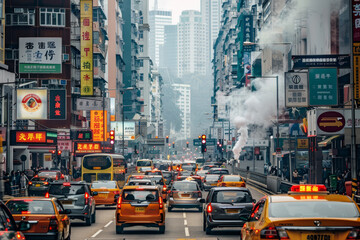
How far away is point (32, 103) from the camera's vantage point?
5803 cm

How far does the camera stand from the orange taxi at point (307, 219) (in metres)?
11.7

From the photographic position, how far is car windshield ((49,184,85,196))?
95.4 feet

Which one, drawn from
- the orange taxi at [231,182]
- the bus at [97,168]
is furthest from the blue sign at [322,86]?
the bus at [97,168]

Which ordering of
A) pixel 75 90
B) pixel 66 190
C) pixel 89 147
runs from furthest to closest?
pixel 75 90 → pixel 89 147 → pixel 66 190

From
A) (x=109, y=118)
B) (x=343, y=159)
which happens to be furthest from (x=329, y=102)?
(x=109, y=118)

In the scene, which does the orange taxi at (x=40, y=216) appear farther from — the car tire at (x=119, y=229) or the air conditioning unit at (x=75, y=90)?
the air conditioning unit at (x=75, y=90)

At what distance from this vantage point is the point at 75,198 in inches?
1133

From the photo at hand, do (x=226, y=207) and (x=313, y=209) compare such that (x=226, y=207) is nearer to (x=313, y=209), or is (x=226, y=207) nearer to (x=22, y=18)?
(x=313, y=209)

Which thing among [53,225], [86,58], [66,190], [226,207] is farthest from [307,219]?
[86,58]

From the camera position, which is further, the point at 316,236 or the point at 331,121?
the point at 331,121

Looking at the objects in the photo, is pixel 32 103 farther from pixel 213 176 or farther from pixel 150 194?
pixel 150 194

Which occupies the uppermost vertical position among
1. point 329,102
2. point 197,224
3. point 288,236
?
point 329,102

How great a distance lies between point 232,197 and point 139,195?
317 cm

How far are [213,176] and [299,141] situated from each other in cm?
1656
